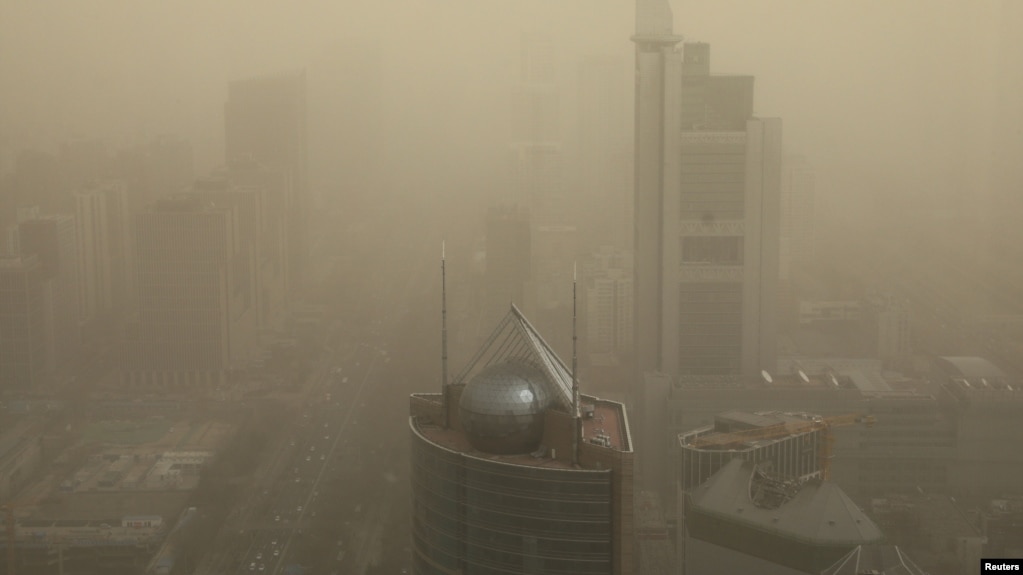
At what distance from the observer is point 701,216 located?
32.2ft

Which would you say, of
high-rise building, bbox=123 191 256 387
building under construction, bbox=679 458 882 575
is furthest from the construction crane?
high-rise building, bbox=123 191 256 387

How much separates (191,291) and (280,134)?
5.95 ft

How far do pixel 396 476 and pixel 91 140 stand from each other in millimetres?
4513

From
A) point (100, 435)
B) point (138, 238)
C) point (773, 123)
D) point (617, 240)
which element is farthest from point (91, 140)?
point (773, 123)

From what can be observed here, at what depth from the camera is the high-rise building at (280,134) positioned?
37.1 ft

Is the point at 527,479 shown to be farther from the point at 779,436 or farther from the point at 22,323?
the point at 22,323

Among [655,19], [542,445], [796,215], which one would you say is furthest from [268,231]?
[542,445]

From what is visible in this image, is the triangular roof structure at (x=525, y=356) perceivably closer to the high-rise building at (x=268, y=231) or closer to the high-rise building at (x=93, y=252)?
the high-rise building at (x=268, y=231)

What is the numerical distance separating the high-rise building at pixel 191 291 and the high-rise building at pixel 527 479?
629 cm

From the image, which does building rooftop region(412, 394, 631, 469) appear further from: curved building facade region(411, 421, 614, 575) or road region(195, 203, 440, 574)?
road region(195, 203, 440, 574)

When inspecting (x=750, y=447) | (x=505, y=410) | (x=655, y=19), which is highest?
(x=655, y=19)

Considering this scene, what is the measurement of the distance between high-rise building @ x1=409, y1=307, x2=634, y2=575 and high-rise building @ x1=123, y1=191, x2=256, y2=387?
6290 millimetres

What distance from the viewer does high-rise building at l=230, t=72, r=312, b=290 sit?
1131 centimetres

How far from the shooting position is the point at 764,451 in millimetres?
7102
